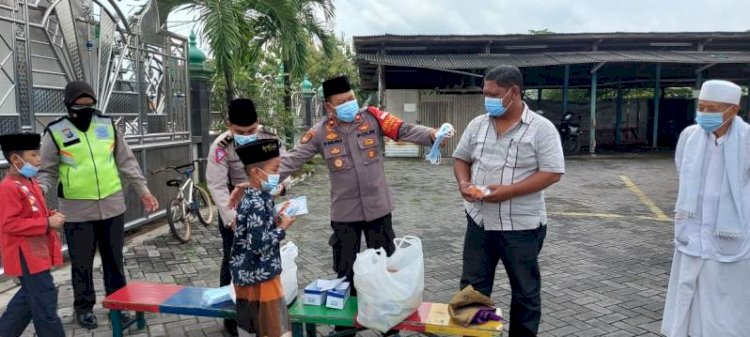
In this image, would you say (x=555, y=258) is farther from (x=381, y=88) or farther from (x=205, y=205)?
(x=381, y=88)

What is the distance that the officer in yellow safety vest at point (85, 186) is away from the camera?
3.67 meters

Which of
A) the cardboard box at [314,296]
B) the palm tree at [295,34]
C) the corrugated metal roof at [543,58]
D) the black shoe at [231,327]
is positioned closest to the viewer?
the cardboard box at [314,296]

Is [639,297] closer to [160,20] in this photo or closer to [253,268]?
[253,268]

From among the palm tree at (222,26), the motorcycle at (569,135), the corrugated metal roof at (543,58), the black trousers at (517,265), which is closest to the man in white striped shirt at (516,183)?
the black trousers at (517,265)

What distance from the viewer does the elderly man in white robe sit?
2.86 m

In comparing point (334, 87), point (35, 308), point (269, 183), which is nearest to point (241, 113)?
point (334, 87)

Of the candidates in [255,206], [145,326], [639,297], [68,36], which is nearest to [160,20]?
[68,36]

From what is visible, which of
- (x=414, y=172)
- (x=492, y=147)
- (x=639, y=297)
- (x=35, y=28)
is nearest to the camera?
(x=492, y=147)

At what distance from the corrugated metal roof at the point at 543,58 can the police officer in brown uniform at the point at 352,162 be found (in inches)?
459

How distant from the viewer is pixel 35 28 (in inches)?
209

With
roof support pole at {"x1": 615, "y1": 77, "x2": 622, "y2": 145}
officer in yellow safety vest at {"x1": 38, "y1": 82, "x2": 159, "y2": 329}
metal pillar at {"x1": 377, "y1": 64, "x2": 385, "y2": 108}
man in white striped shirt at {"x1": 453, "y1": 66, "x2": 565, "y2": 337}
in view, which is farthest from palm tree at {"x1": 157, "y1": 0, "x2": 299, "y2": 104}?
roof support pole at {"x1": 615, "y1": 77, "x2": 622, "y2": 145}

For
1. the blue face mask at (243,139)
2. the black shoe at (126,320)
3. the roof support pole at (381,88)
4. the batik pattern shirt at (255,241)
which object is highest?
the roof support pole at (381,88)

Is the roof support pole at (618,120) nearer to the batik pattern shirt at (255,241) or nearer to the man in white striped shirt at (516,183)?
the man in white striped shirt at (516,183)

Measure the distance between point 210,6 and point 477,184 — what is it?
250 inches
